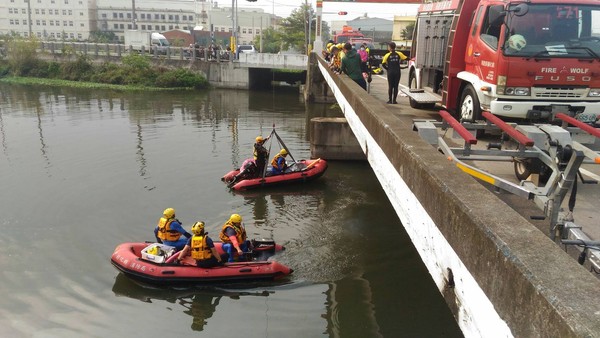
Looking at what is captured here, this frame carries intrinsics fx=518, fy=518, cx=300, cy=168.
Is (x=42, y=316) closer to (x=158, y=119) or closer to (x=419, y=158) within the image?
(x=419, y=158)

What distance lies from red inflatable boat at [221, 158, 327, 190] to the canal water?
29cm

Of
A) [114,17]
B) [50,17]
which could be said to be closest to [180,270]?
[50,17]

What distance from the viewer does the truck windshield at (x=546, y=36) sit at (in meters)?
7.60

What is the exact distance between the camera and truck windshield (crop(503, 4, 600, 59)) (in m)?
7.60

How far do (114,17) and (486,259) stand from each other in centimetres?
11083

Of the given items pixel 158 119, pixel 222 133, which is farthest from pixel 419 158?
pixel 158 119

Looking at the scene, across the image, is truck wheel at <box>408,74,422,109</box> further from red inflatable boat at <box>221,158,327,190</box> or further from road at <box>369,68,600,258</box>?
road at <box>369,68,600,258</box>

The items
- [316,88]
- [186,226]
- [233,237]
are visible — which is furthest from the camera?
[316,88]

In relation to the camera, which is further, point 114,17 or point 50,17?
point 114,17

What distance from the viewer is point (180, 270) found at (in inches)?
347

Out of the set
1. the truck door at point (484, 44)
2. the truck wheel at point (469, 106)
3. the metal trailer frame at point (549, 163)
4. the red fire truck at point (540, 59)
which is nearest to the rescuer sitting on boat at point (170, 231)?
the metal trailer frame at point (549, 163)

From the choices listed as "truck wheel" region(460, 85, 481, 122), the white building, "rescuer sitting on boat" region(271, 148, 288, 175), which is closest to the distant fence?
"rescuer sitting on boat" region(271, 148, 288, 175)

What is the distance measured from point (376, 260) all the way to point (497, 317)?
718 centimetres

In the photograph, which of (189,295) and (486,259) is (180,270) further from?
(486,259)
